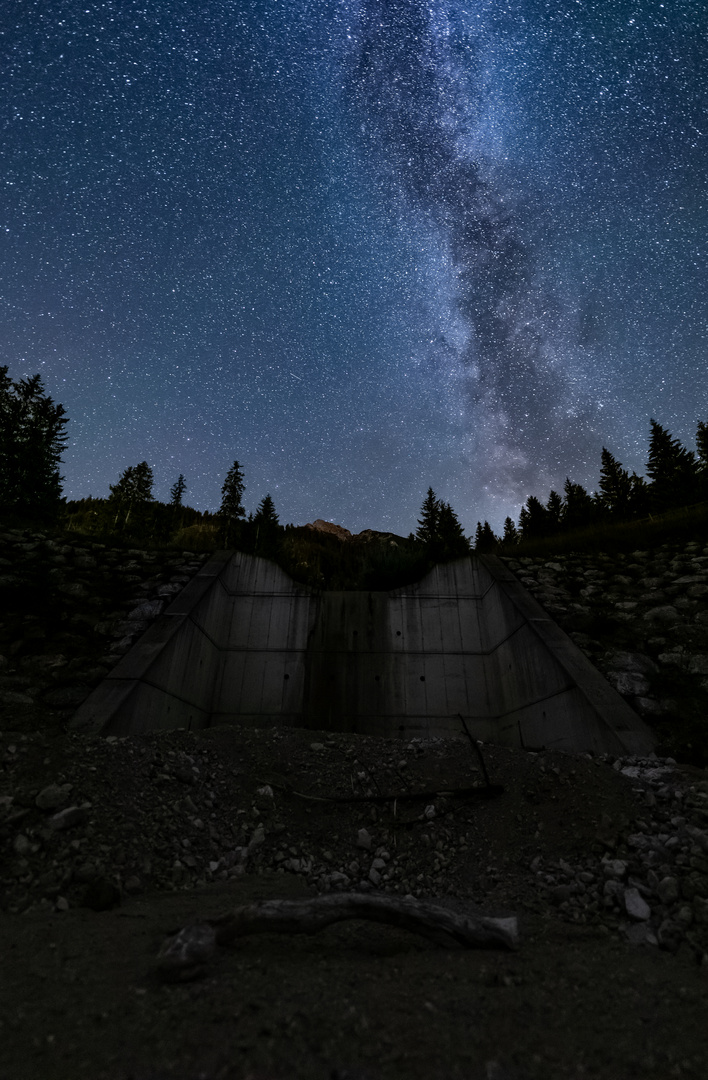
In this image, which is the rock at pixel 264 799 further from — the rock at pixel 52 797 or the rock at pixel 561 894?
the rock at pixel 561 894

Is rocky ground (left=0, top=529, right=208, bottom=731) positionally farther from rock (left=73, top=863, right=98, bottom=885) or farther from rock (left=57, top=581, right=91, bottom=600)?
rock (left=73, top=863, right=98, bottom=885)

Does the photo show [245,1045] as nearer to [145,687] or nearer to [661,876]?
[661,876]

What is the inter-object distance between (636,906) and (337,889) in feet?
7.52

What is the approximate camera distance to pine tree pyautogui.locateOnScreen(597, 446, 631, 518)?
4700 centimetres

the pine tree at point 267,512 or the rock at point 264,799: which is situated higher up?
the pine tree at point 267,512

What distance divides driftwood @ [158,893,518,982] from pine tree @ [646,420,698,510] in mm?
40540

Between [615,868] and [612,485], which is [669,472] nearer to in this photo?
[612,485]

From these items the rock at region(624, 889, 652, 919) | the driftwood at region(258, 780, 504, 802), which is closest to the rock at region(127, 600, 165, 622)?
the driftwood at region(258, 780, 504, 802)

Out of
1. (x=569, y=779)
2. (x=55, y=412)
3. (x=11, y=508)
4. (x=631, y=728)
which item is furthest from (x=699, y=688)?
(x=55, y=412)

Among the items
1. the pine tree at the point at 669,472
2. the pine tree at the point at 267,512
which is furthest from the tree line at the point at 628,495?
the pine tree at the point at 267,512

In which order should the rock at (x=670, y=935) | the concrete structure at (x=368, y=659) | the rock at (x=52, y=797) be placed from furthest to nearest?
the concrete structure at (x=368, y=659), the rock at (x=52, y=797), the rock at (x=670, y=935)

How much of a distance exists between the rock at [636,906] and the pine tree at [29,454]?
94.5 feet

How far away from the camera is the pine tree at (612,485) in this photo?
47.0m

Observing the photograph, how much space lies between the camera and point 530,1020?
2080 mm
